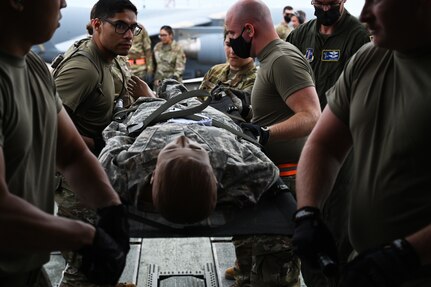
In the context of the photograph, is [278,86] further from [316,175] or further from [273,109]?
[316,175]

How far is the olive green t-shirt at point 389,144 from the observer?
1.60 metres

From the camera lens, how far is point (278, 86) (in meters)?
3.06

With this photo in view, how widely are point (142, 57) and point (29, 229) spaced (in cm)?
1097

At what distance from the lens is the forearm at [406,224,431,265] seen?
60.4 inches

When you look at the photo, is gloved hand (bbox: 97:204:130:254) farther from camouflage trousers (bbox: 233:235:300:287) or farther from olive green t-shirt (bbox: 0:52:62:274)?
camouflage trousers (bbox: 233:235:300:287)

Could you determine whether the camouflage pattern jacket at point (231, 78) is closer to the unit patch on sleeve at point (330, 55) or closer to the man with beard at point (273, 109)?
the unit patch on sleeve at point (330, 55)

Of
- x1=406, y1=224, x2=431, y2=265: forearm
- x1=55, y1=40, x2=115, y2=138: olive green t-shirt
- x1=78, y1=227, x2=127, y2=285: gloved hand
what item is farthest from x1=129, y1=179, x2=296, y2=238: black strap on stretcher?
x1=55, y1=40, x2=115, y2=138: olive green t-shirt

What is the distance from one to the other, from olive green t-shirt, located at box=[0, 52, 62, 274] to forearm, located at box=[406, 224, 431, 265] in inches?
42.2

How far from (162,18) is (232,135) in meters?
17.7

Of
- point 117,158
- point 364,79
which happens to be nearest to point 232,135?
point 117,158

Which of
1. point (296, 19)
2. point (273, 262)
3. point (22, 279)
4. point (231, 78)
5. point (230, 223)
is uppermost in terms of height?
point (22, 279)

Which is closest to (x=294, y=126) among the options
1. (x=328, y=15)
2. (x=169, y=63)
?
(x=328, y=15)

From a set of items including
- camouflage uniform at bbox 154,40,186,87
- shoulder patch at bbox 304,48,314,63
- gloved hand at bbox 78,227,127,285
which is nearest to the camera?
gloved hand at bbox 78,227,127,285

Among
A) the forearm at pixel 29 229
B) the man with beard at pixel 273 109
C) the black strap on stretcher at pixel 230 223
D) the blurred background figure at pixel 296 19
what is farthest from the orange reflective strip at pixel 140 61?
the forearm at pixel 29 229
